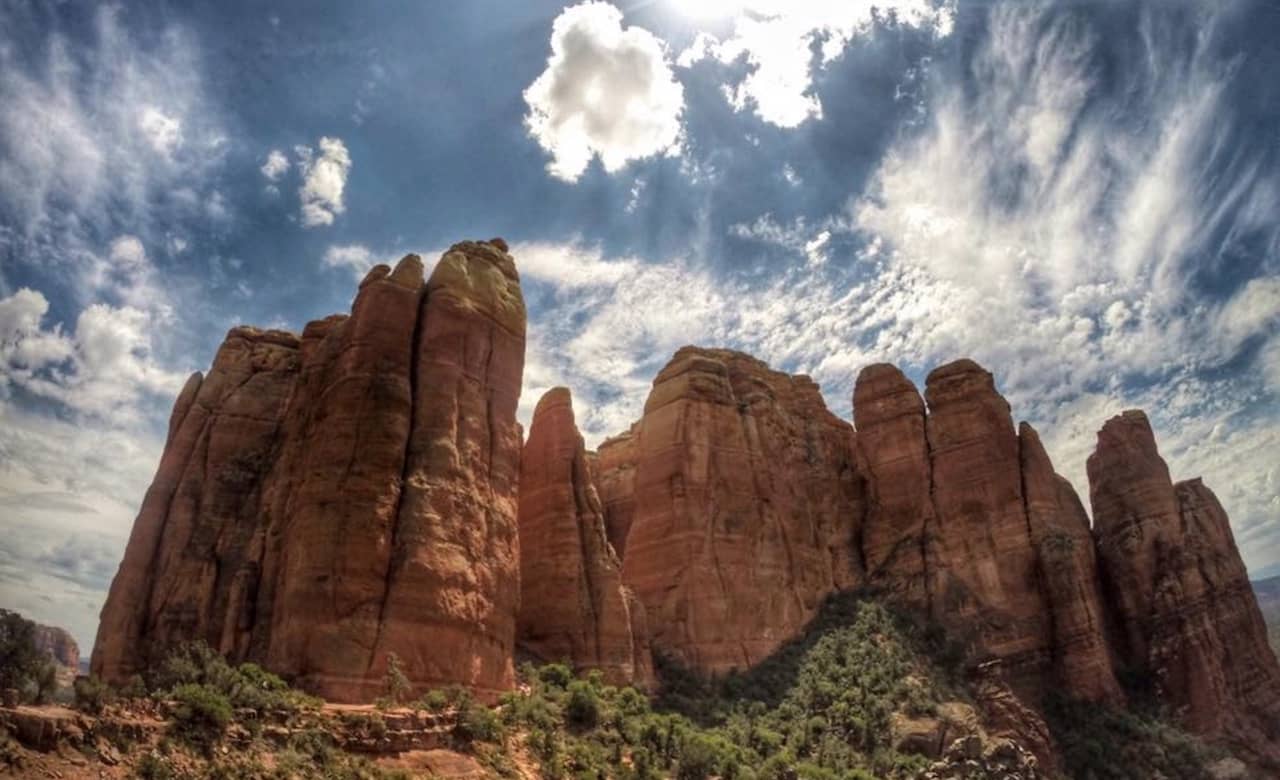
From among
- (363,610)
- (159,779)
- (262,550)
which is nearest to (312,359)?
(262,550)

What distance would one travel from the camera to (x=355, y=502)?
32.3 meters

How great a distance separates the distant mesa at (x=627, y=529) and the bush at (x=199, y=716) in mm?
6811

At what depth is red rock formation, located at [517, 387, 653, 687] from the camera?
141 ft

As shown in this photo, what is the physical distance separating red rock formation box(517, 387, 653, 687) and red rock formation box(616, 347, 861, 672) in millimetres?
6560

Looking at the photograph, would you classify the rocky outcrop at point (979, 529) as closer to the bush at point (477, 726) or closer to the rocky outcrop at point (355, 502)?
the rocky outcrop at point (355, 502)

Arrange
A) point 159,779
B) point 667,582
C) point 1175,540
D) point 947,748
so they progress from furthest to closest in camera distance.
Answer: point 1175,540 → point 667,582 → point 947,748 → point 159,779

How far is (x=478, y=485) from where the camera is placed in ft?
118

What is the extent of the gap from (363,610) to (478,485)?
279 inches

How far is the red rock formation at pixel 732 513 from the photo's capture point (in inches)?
2106

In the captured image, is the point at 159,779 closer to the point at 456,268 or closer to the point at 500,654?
the point at 500,654

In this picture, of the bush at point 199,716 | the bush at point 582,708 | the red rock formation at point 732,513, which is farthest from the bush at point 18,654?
the red rock formation at point 732,513

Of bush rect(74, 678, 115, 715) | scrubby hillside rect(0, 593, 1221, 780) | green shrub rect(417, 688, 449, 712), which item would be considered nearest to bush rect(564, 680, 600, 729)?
scrubby hillside rect(0, 593, 1221, 780)

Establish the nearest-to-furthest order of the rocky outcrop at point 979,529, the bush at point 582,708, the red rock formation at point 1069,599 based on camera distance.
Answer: the bush at point 582,708
the red rock formation at point 1069,599
the rocky outcrop at point 979,529

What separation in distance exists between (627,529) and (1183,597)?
35.9 m
